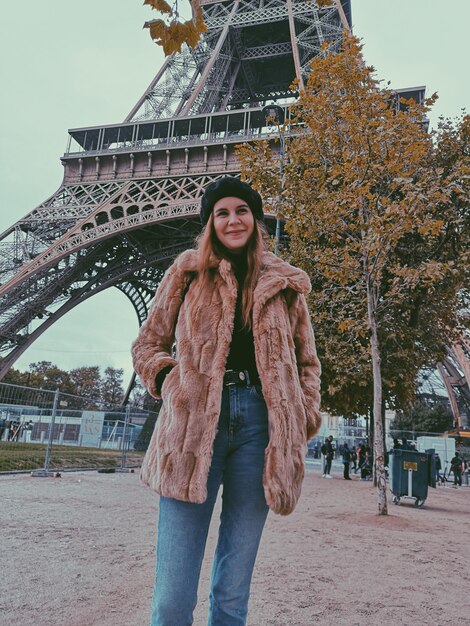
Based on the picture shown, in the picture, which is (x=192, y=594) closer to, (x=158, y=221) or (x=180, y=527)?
(x=180, y=527)

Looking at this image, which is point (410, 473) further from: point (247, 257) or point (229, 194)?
point (229, 194)

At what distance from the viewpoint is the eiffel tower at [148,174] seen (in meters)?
20.3

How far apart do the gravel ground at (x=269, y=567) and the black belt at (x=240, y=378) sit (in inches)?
63.7

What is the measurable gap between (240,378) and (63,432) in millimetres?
9733

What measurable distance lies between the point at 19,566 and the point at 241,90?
107 feet

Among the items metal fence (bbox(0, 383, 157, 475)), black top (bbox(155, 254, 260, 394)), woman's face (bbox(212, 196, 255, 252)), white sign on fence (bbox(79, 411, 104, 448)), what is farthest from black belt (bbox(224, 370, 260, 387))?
white sign on fence (bbox(79, 411, 104, 448))

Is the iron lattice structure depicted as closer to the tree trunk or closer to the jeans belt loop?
the tree trunk

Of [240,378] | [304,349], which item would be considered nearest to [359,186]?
[304,349]

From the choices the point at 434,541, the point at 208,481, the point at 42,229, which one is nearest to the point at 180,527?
Answer: the point at 208,481

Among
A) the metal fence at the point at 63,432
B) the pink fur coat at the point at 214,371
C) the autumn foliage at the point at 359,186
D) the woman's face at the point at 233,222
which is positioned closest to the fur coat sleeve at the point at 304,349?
the pink fur coat at the point at 214,371

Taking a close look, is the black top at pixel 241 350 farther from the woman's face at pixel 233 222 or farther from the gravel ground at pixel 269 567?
the gravel ground at pixel 269 567

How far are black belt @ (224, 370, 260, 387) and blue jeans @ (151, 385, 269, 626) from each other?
0.07 ft

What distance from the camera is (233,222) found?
203 cm

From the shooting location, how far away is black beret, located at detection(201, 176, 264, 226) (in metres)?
2.07
